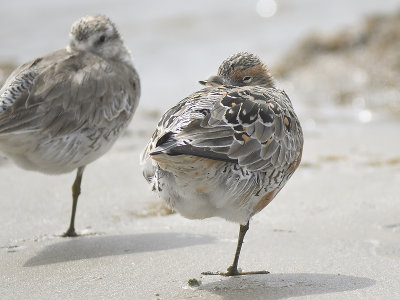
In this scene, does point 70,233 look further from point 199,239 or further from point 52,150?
point 199,239

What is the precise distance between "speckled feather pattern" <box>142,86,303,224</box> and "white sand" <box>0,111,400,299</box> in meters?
0.59

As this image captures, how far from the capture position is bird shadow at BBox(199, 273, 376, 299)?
184 inches

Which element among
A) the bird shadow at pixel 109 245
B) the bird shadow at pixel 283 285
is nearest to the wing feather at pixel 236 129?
the bird shadow at pixel 283 285

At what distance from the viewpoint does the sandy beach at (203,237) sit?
4863 millimetres

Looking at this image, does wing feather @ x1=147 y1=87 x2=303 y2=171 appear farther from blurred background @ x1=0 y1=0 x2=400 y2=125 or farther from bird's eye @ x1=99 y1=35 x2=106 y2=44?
blurred background @ x1=0 y1=0 x2=400 y2=125

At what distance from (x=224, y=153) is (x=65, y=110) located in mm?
2307

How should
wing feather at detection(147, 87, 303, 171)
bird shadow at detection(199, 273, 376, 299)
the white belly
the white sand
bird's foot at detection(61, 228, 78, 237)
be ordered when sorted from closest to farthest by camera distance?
wing feather at detection(147, 87, 303, 171), bird shadow at detection(199, 273, 376, 299), the white sand, the white belly, bird's foot at detection(61, 228, 78, 237)

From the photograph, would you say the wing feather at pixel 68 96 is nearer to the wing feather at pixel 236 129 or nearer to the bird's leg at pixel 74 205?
the bird's leg at pixel 74 205

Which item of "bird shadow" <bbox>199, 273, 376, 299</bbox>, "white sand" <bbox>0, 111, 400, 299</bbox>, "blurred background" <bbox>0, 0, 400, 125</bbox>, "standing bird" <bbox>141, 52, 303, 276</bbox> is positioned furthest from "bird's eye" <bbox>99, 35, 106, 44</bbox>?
"blurred background" <bbox>0, 0, 400, 125</bbox>

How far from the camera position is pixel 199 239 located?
6027 mm

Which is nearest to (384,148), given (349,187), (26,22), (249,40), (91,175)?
(349,187)

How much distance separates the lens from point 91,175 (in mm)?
7984

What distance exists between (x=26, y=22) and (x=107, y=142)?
38.9 ft

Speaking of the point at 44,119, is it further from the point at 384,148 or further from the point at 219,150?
the point at 384,148
